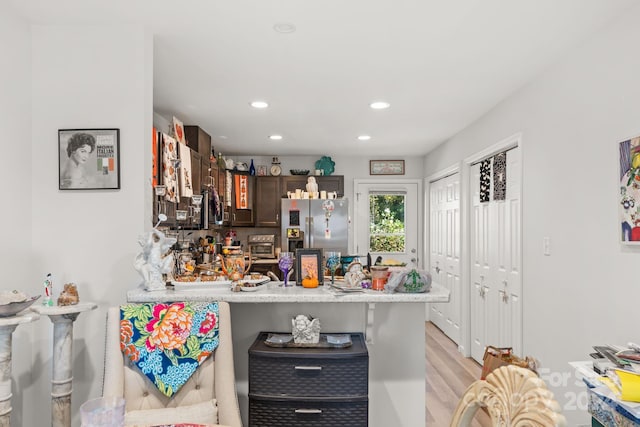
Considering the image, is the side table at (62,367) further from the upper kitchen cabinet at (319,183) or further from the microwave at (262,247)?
the upper kitchen cabinet at (319,183)

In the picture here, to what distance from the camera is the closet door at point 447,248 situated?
5.48 metres

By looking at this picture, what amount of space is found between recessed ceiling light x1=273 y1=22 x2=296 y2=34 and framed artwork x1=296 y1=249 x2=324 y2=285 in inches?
47.5

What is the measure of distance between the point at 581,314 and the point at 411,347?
1.03 meters

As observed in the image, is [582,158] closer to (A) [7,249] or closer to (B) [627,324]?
(B) [627,324]

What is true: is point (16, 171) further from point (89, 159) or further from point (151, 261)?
point (151, 261)

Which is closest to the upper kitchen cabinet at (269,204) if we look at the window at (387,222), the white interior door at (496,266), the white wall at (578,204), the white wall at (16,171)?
the window at (387,222)

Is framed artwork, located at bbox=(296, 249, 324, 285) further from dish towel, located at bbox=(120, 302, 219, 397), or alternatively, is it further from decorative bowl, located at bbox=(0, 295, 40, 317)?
decorative bowl, located at bbox=(0, 295, 40, 317)

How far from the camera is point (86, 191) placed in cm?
251

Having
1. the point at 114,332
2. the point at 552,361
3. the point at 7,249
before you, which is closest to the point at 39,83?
the point at 7,249

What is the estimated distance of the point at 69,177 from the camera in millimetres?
2494

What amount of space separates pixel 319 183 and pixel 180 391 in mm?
5137

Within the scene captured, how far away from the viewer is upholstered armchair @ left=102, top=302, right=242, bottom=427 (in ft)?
6.30

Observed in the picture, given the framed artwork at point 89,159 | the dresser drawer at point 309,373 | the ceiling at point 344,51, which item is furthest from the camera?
the framed artwork at point 89,159

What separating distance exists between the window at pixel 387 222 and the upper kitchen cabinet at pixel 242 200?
1.82m
